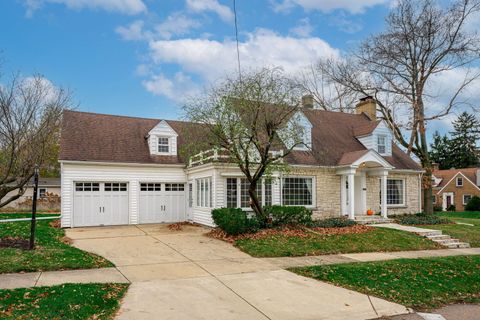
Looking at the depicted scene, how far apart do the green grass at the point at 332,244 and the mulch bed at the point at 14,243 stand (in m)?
6.70

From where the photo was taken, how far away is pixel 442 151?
72188 millimetres

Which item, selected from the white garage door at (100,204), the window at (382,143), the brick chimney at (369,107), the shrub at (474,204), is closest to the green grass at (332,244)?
the window at (382,143)

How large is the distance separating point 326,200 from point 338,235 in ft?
18.4

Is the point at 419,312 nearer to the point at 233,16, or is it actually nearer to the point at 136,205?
the point at 233,16

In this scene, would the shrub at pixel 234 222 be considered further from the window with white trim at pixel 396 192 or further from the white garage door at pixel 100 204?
the window with white trim at pixel 396 192

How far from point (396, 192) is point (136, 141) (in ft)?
52.0

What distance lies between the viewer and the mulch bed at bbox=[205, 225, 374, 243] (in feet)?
48.6

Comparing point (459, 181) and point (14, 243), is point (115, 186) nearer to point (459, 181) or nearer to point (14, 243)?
point (14, 243)

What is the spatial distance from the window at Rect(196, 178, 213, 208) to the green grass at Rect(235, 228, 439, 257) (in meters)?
4.98

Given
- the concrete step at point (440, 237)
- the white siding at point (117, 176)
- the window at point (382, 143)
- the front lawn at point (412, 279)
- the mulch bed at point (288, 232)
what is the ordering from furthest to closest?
the window at point (382, 143) < the white siding at point (117, 176) < the concrete step at point (440, 237) < the mulch bed at point (288, 232) < the front lawn at point (412, 279)

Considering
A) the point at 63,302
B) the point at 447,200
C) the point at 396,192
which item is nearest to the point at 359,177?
the point at 396,192

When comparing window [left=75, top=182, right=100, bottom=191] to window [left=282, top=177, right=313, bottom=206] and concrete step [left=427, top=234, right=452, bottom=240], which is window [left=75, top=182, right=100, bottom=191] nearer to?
window [left=282, top=177, right=313, bottom=206]

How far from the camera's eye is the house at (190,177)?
1930 cm

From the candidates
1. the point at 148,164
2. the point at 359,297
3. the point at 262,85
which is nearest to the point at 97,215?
the point at 148,164
